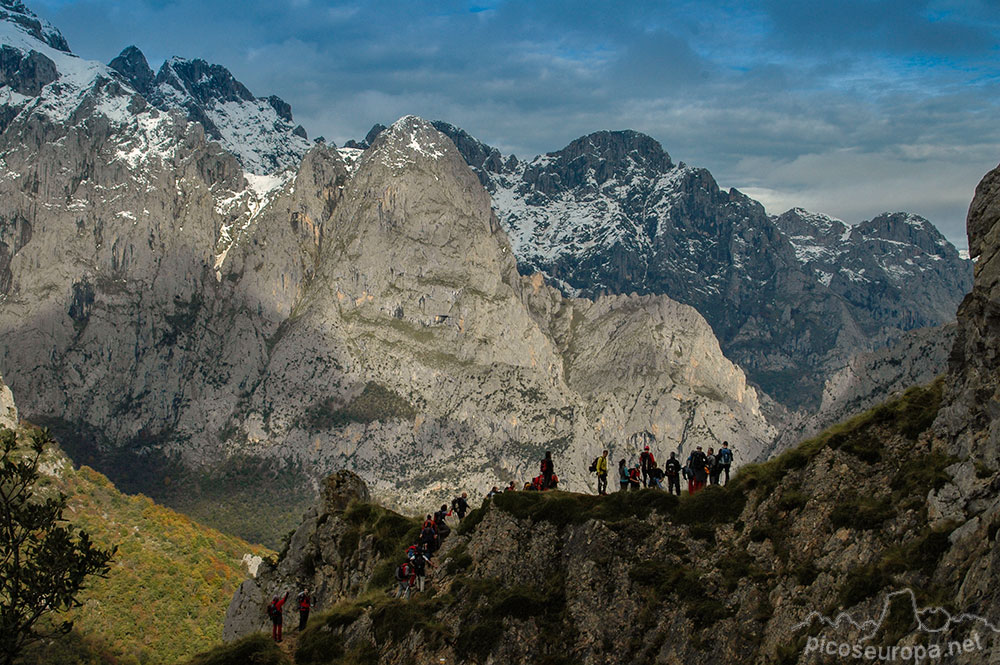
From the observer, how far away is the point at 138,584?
134 m

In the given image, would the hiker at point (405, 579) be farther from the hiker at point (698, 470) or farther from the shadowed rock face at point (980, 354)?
the shadowed rock face at point (980, 354)

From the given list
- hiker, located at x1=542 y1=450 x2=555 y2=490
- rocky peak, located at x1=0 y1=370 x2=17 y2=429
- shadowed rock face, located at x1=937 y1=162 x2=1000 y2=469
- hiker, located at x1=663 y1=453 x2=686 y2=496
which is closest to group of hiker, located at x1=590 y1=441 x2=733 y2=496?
hiker, located at x1=663 y1=453 x2=686 y2=496

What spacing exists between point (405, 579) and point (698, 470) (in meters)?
15.2

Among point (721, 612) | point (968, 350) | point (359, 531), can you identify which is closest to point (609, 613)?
point (721, 612)

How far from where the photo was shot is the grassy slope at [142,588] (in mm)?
116938

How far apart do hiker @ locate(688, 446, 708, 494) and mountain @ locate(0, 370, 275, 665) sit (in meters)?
65.1

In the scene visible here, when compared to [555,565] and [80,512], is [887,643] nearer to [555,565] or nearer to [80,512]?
[555,565]

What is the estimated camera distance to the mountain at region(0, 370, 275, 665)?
115 meters

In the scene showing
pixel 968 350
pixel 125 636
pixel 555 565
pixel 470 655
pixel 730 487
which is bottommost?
pixel 125 636

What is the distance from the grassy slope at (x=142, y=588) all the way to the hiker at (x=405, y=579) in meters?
60.5

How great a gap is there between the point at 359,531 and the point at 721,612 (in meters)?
29.2

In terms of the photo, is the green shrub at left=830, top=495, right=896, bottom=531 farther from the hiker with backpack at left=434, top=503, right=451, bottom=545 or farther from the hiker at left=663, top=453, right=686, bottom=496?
the hiker with backpack at left=434, top=503, right=451, bottom=545

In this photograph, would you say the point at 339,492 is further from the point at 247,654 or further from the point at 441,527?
the point at 247,654

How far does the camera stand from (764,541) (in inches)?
1483
